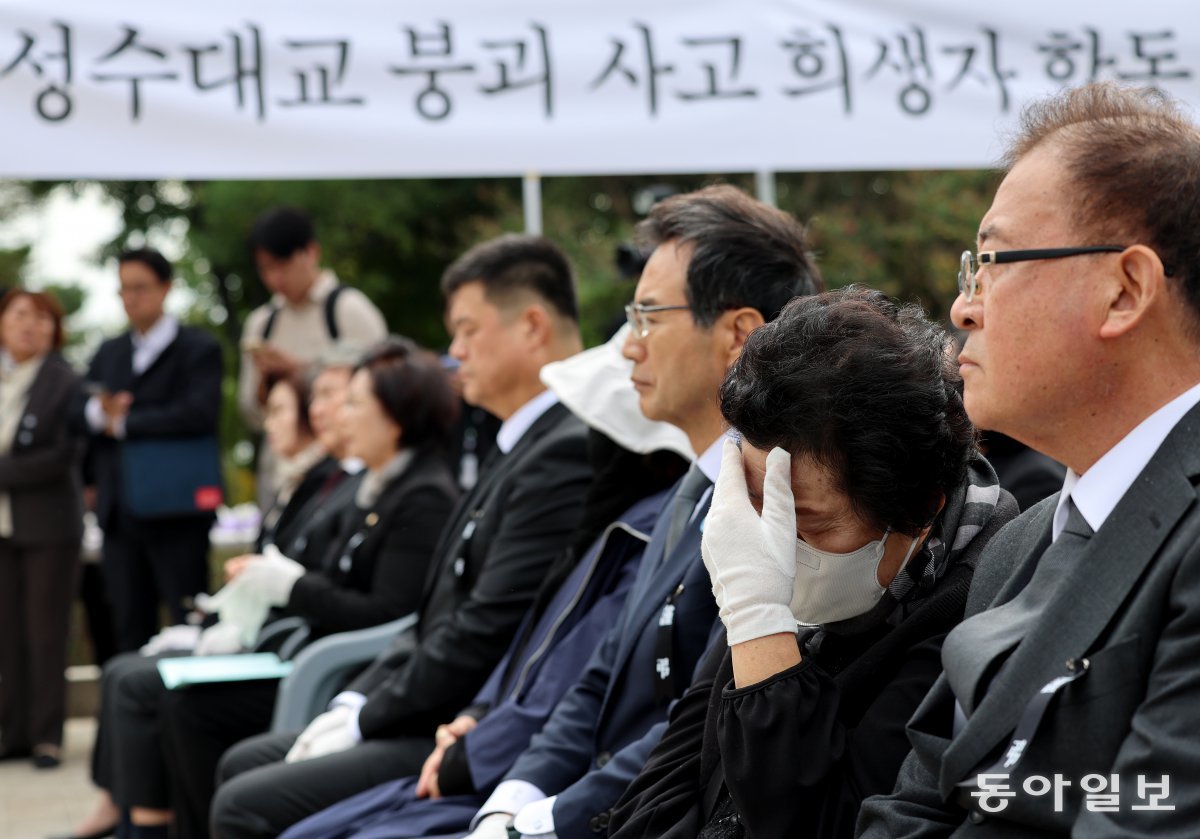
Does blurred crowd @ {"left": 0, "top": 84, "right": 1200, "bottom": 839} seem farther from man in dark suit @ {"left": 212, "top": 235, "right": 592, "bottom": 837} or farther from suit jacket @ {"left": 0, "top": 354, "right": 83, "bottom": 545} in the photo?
suit jacket @ {"left": 0, "top": 354, "right": 83, "bottom": 545}

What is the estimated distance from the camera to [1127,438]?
5.48ft

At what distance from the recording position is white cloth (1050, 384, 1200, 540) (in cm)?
164

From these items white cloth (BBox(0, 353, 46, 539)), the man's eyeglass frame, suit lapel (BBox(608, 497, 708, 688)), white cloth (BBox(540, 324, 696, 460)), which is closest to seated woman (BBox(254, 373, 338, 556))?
white cloth (BBox(0, 353, 46, 539))

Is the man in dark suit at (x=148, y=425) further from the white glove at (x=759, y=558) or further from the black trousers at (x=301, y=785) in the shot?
the white glove at (x=759, y=558)

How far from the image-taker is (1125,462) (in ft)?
5.44

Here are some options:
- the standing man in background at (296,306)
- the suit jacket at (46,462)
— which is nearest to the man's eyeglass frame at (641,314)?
the standing man in background at (296,306)

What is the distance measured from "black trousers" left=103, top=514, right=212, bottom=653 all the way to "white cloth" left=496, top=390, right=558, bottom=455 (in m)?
2.89

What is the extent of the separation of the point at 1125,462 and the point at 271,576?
3.44 meters

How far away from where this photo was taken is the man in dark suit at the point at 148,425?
6.44 metres

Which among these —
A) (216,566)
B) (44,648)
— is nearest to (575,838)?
(44,648)

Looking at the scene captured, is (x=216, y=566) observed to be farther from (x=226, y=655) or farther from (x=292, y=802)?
(x=292, y=802)

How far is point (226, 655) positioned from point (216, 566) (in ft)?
16.0

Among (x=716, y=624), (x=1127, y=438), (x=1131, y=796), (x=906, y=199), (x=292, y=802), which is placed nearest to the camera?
(x=1131, y=796)

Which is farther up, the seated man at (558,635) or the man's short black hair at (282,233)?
the man's short black hair at (282,233)
